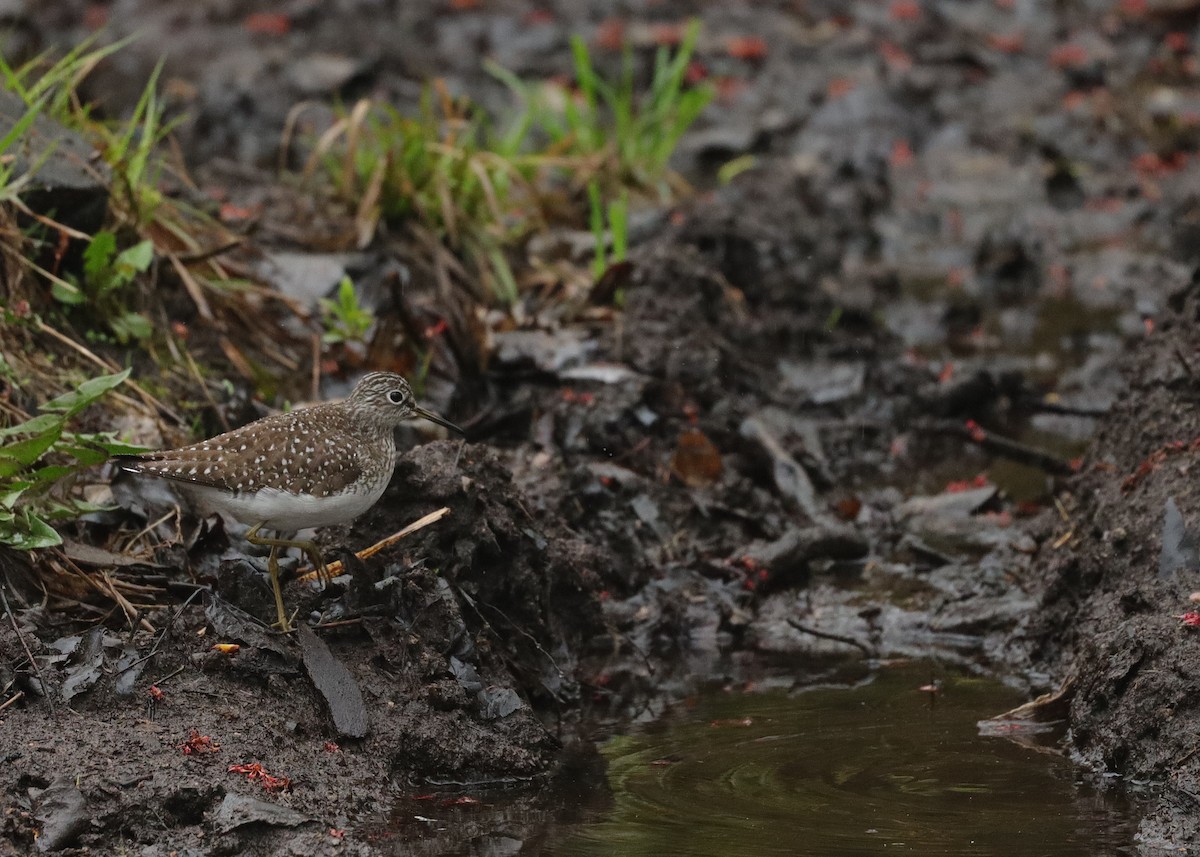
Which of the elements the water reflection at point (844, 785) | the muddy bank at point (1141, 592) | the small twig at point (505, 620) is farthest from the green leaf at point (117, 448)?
the muddy bank at point (1141, 592)

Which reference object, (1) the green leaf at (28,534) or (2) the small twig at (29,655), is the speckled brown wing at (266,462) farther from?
(2) the small twig at (29,655)

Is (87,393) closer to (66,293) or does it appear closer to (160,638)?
(160,638)

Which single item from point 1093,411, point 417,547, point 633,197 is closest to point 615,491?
point 417,547

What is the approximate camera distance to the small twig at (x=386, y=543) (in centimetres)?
627

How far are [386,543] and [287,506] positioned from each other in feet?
1.82

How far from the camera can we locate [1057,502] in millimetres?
8000

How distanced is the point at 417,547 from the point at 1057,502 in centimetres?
343

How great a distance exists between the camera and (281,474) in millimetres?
6012

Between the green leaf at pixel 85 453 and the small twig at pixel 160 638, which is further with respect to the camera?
the green leaf at pixel 85 453

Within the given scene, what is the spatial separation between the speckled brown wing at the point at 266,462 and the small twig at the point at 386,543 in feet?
1.29

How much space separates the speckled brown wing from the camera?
5.96 metres

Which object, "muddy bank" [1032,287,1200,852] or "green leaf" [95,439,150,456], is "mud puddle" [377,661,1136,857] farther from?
"green leaf" [95,439,150,456]

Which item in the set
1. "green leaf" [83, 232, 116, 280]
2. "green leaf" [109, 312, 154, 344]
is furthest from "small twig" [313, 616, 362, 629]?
"green leaf" [83, 232, 116, 280]

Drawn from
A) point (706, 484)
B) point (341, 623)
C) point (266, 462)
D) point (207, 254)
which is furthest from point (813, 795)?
point (207, 254)
